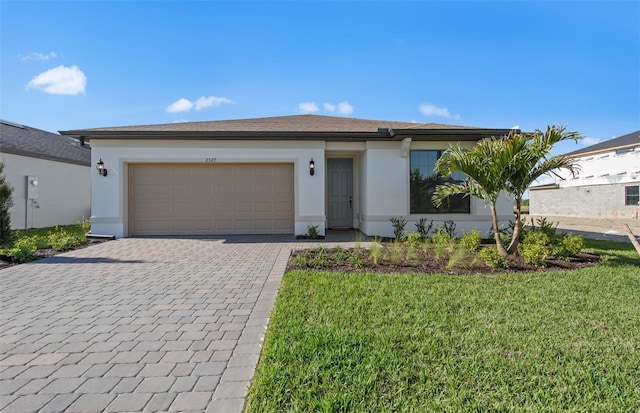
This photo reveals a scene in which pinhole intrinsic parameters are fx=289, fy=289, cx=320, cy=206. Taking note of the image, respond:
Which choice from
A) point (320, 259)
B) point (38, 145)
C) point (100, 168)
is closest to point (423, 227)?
point (320, 259)

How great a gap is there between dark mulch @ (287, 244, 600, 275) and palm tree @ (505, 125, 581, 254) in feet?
2.69

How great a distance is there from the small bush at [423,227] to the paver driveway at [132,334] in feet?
17.1

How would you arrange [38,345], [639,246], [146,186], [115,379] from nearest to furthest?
[115,379] < [38,345] < [639,246] < [146,186]

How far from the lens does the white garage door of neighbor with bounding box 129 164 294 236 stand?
384 inches

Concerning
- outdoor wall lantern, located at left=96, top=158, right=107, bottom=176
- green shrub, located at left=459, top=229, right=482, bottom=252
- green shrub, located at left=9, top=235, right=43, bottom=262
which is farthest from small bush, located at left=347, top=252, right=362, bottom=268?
outdoor wall lantern, located at left=96, top=158, right=107, bottom=176

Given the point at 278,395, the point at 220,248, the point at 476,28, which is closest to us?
the point at 278,395

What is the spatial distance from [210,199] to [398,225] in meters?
6.35

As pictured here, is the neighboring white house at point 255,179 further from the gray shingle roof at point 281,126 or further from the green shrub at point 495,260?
the green shrub at point 495,260

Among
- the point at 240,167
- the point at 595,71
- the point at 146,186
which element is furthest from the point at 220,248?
the point at 595,71

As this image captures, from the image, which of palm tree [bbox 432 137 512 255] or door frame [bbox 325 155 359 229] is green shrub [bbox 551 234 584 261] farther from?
door frame [bbox 325 155 359 229]

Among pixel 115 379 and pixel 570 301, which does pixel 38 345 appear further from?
pixel 570 301

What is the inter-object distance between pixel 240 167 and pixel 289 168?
1677 mm

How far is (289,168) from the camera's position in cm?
991

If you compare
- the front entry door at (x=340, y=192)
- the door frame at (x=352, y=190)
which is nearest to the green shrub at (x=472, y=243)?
the door frame at (x=352, y=190)
